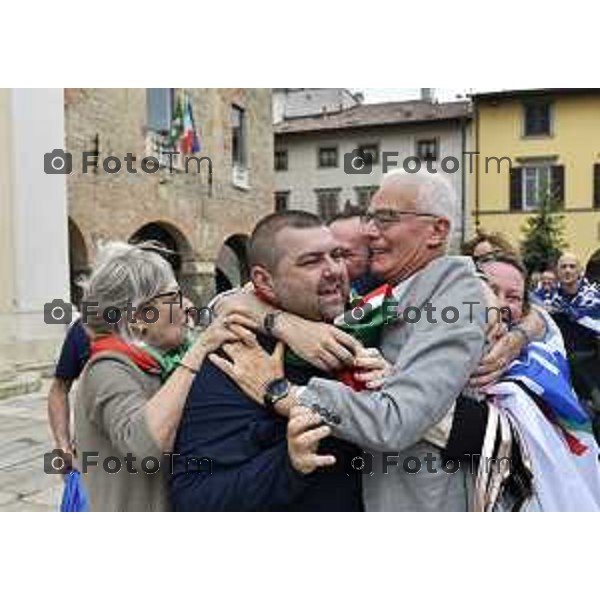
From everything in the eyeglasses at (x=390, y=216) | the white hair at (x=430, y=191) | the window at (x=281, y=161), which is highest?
the window at (x=281, y=161)

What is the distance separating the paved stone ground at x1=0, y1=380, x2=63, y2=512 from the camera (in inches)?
143

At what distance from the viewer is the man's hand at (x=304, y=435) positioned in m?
1.20

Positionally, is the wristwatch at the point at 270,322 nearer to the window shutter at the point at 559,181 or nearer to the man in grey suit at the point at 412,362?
the man in grey suit at the point at 412,362

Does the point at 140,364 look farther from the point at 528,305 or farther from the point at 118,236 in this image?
the point at 118,236

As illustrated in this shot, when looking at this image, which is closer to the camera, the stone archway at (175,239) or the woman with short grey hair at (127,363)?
the woman with short grey hair at (127,363)

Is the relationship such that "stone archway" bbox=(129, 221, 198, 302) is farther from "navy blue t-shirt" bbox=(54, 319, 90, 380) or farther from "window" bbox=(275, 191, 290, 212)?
"navy blue t-shirt" bbox=(54, 319, 90, 380)

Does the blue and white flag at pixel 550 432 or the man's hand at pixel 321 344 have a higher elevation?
the man's hand at pixel 321 344

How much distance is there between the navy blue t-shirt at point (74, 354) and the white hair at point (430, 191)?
1438mm

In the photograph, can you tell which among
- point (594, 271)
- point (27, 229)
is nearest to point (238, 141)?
point (27, 229)

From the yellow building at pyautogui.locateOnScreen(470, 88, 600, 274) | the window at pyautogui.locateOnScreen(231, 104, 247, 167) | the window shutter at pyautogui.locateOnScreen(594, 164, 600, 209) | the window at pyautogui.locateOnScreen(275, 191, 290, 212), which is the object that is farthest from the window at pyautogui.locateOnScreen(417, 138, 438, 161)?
the window shutter at pyautogui.locateOnScreen(594, 164, 600, 209)

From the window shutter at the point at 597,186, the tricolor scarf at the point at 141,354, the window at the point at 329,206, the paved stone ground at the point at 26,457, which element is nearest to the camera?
the tricolor scarf at the point at 141,354

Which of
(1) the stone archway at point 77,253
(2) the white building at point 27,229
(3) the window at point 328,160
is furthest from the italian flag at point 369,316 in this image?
(1) the stone archway at point 77,253
